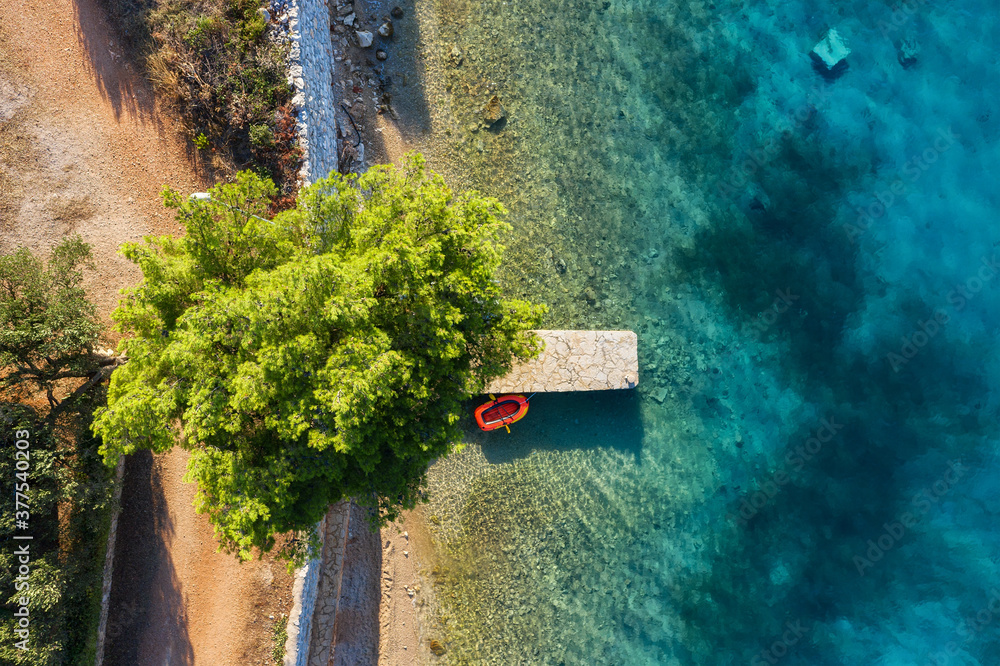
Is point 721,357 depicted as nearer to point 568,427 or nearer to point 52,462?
point 568,427

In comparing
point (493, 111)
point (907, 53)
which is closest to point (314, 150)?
point (493, 111)

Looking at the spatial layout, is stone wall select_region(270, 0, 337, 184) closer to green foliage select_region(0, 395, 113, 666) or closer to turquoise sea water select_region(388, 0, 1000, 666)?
turquoise sea water select_region(388, 0, 1000, 666)

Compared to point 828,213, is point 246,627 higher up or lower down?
lower down

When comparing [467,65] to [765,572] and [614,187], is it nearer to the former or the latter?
[614,187]

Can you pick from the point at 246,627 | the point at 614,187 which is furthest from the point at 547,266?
the point at 246,627

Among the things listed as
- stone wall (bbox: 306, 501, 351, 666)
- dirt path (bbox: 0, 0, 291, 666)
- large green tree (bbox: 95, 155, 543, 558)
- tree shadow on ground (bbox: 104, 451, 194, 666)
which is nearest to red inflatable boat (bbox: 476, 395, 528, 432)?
large green tree (bbox: 95, 155, 543, 558)

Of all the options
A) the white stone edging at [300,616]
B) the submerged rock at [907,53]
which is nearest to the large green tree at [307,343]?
the white stone edging at [300,616]

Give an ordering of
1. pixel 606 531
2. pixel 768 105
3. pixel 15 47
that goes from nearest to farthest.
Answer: pixel 15 47 → pixel 606 531 → pixel 768 105
